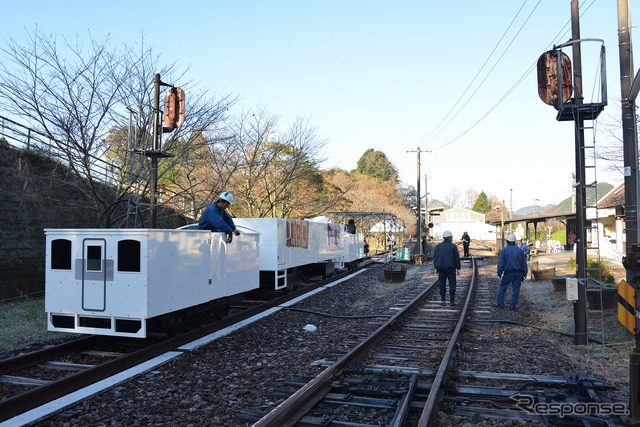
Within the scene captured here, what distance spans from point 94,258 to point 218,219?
229 cm

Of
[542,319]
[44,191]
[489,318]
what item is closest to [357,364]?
[489,318]

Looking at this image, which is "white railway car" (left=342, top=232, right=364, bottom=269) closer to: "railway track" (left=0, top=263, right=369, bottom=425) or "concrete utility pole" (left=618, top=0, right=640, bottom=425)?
"railway track" (left=0, top=263, right=369, bottom=425)

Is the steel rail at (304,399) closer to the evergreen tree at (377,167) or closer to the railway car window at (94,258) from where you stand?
the railway car window at (94,258)

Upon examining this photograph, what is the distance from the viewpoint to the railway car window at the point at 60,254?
757 cm

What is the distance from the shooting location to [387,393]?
560 centimetres

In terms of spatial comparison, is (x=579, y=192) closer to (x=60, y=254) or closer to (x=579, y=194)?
(x=579, y=194)

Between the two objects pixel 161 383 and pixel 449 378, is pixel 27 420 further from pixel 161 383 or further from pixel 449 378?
pixel 449 378

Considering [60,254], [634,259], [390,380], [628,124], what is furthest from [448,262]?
[60,254]

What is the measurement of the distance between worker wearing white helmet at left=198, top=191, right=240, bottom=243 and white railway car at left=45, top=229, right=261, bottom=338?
2.68ft

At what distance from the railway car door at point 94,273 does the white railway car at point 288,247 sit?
5.92 m

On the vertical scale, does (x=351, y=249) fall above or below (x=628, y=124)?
below

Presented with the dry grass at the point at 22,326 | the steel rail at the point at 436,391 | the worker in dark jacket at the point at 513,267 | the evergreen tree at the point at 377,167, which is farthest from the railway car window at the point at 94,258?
the evergreen tree at the point at 377,167

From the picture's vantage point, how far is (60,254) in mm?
7621

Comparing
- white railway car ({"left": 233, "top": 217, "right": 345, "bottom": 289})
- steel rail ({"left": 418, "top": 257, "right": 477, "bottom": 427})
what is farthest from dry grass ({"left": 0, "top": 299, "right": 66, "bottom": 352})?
steel rail ({"left": 418, "top": 257, "right": 477, "bottom": 427})
